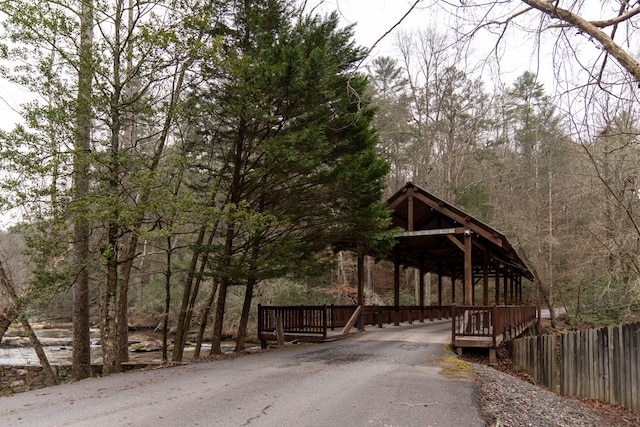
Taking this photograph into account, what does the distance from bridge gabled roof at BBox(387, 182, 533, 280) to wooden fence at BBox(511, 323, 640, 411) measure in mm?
3637

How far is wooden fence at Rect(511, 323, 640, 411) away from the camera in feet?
28.8

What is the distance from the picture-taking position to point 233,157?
1181cm

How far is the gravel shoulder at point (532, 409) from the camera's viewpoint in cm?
602

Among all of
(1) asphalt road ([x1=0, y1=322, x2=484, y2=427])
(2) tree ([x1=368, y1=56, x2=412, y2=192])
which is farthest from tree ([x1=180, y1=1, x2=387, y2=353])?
(2) tree ([x1=368, y1=56, x2=412, y2=192])

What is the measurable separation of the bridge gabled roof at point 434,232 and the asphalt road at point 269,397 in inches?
204

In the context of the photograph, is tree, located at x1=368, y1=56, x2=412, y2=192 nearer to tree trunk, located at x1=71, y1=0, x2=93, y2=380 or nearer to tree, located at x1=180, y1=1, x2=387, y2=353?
tree, located at x1=180, y1=1, x2=387, y2=353

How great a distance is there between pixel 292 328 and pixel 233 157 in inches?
199

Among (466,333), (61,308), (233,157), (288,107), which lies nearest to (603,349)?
(466,333)

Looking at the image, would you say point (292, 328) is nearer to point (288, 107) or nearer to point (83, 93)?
point (288, 107)

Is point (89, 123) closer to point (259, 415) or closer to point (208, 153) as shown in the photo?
point (208, 153)

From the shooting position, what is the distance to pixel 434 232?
14258 mm

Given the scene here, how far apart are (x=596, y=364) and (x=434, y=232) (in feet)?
18.8

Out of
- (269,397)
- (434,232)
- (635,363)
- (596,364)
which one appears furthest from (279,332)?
(635,363)

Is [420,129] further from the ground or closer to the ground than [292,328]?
Answer: further from the ground
